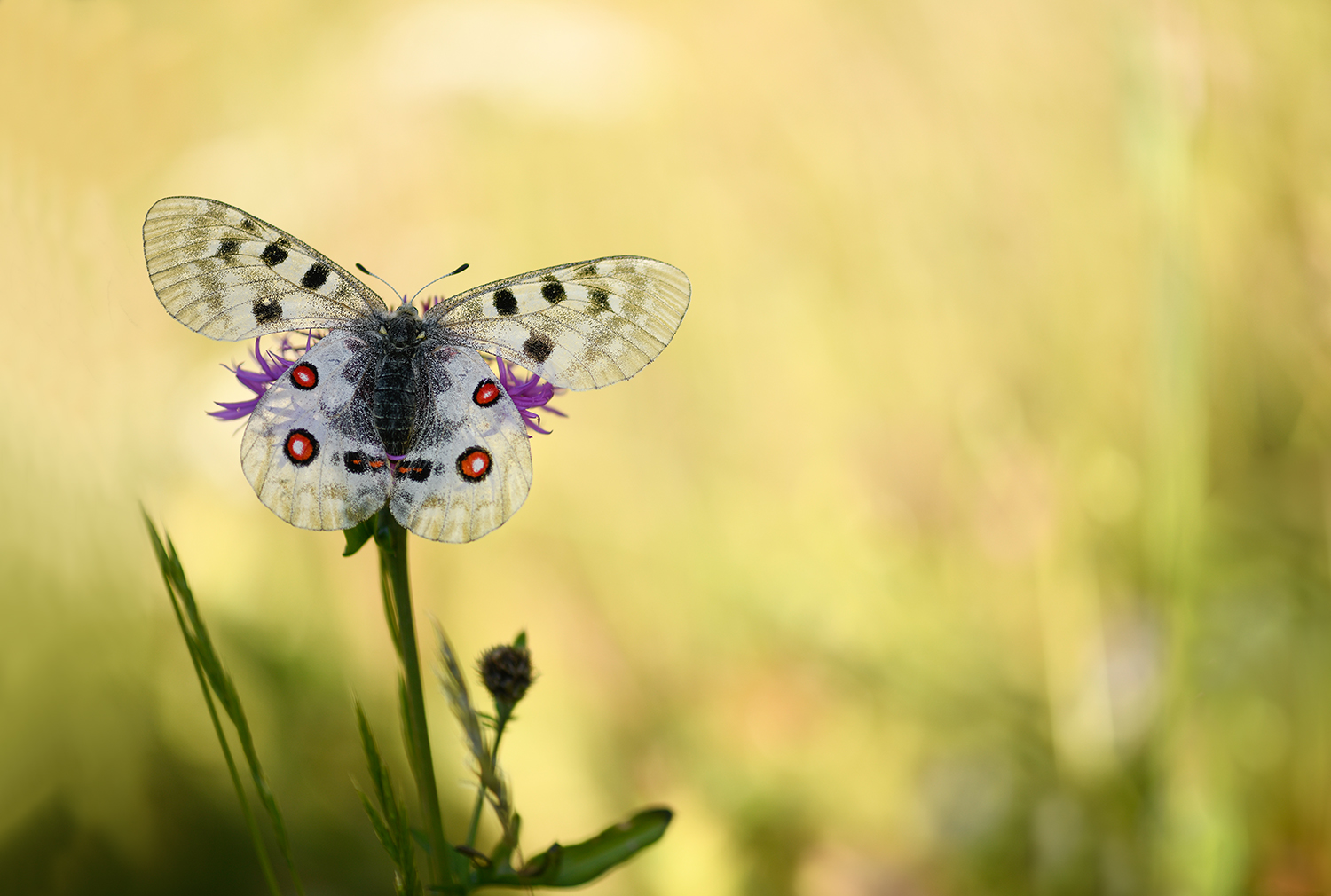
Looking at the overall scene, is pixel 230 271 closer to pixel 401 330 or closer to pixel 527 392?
pixel 401 330

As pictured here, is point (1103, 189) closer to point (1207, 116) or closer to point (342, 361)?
point (1207, 116)

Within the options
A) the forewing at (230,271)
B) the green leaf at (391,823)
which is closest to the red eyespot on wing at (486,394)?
the forewing at (230,271)

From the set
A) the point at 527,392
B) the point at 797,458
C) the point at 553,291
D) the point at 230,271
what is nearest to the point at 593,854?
the point at 527,392

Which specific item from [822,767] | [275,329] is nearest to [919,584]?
[822,767]

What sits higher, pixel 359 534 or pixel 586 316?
pixel 586 316

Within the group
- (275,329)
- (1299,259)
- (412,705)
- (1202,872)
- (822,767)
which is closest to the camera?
(412,705)

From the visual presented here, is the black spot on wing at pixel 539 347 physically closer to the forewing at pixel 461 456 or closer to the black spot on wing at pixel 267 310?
the forewing at pixel 461 456
